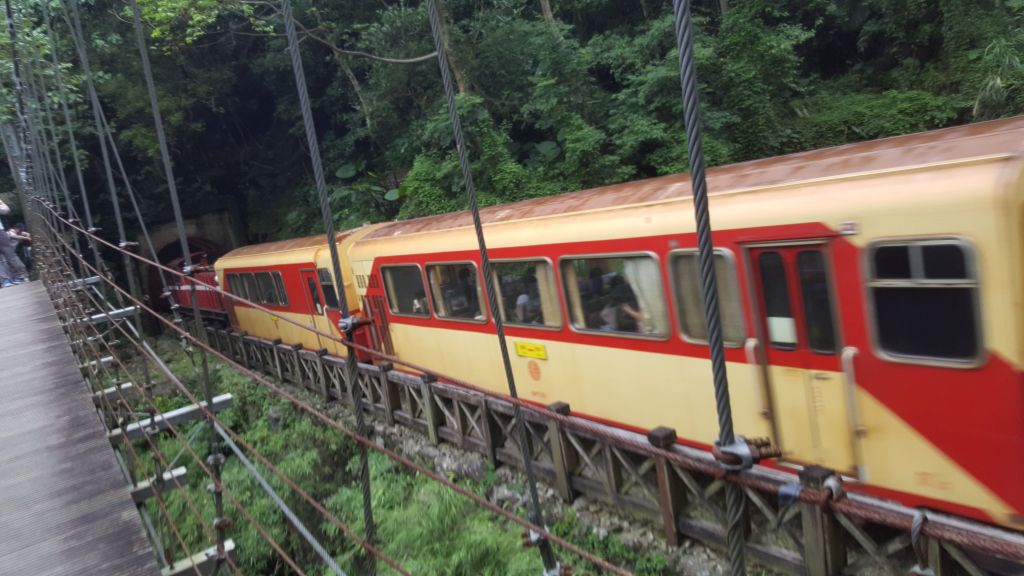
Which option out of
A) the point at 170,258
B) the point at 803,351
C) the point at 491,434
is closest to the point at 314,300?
the point at 491,434

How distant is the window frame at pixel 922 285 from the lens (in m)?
3.44

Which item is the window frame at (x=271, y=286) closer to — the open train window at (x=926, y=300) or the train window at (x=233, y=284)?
the train window at (x=233, y=284)

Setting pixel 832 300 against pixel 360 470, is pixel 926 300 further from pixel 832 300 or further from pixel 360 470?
pixel 360 470

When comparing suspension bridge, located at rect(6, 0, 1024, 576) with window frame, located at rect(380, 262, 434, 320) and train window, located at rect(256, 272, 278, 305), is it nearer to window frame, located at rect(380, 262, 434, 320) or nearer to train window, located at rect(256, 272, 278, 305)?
window frame, located at rect(380, 262, 434, 320)

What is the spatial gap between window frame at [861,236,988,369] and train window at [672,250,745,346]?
881mm

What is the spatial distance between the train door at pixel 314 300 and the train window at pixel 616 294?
6.09 metres

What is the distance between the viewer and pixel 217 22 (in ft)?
64.5

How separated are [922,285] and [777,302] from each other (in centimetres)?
90

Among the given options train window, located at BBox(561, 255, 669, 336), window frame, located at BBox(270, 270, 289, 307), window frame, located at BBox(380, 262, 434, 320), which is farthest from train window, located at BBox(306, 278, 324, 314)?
train window, located at BBox(561, 255, 669, 336)

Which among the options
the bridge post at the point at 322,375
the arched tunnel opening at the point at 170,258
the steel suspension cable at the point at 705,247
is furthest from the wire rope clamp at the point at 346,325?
the arched tunnel opening at the point at 170,258

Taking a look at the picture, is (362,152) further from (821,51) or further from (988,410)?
(988,410)

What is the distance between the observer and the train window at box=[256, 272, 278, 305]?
509 inches

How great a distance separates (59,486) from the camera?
3.12 meters

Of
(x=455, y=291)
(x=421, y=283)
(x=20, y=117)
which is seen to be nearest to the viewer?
(x=455, y=291)
